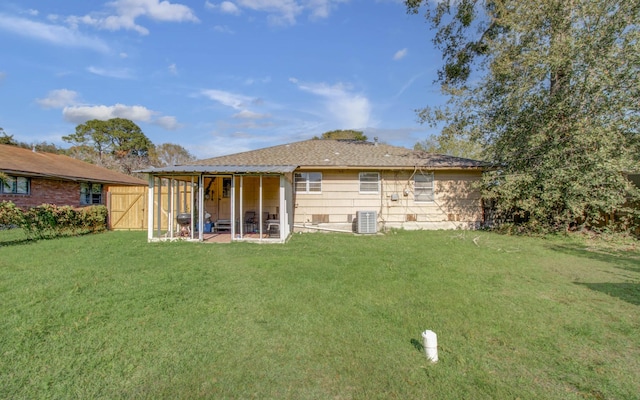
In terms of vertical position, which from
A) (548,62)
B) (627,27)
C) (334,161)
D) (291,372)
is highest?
(627,27)

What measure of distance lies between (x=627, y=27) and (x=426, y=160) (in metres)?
6.84

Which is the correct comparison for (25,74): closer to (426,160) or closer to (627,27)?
(426,160)

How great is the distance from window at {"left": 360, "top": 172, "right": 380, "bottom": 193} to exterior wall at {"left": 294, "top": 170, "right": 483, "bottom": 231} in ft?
0.51

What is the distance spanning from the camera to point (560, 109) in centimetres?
1020

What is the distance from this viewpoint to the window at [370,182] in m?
12.4

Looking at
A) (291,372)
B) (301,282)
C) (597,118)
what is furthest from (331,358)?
(597,118)

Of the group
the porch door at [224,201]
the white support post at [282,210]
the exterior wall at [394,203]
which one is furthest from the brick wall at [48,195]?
the white support post at [282,210]

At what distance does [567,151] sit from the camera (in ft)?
33.4

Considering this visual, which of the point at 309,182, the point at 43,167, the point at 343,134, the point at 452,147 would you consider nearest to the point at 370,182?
the point at 309,182

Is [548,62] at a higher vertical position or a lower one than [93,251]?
higher

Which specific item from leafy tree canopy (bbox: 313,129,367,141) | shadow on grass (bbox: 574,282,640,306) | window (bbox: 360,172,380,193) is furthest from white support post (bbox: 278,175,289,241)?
leafy tree canopy (bbox: 313,129,367,141)

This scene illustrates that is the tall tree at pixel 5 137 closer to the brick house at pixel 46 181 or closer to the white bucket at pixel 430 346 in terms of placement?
the brick house at pixel 46 181

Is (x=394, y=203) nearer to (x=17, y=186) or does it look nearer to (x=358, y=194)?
(x=358, y=194)

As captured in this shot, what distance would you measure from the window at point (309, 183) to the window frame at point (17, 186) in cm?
1205
